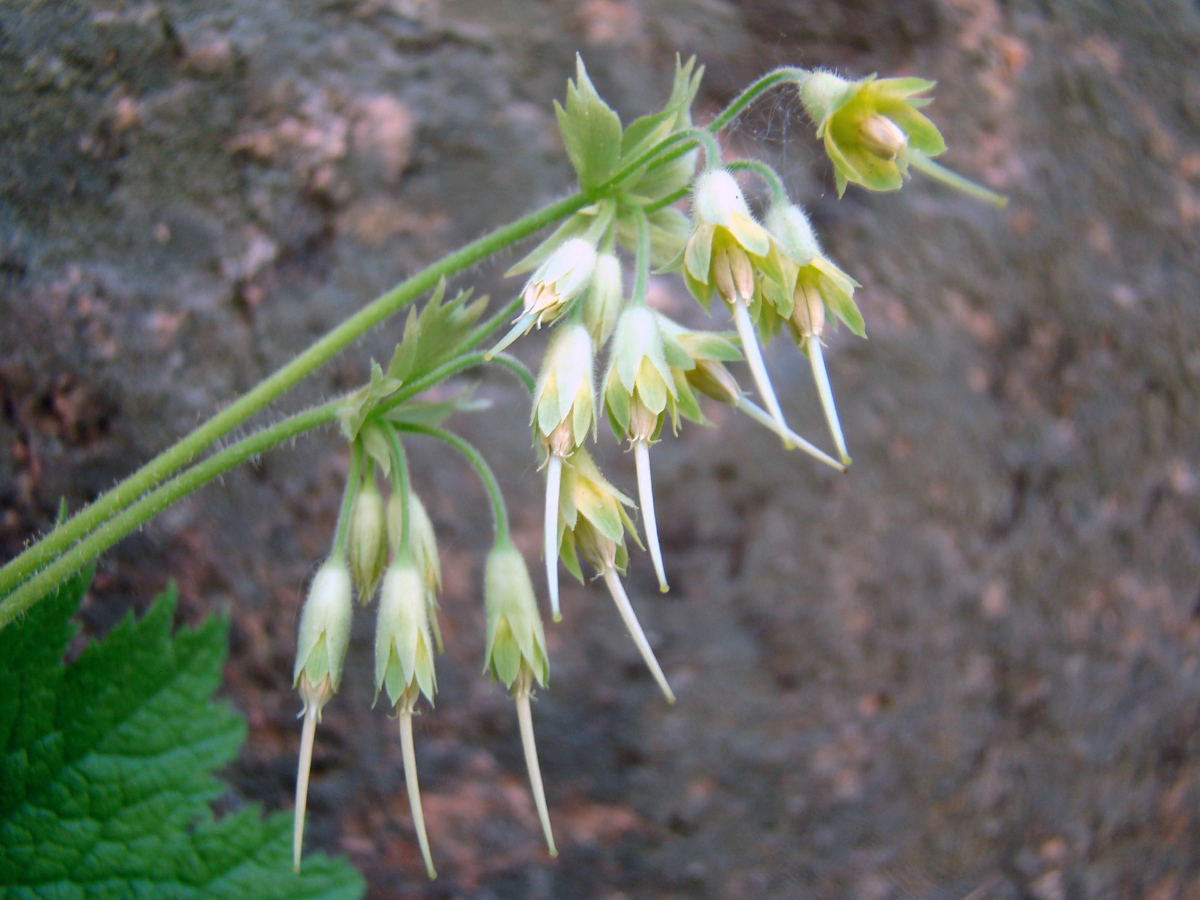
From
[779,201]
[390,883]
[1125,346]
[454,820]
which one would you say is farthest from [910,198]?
[390,883]

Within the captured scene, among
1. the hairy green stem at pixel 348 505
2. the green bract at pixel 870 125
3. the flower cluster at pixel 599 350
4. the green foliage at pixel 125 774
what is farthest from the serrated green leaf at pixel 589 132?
the green foliage at pixel 125 774

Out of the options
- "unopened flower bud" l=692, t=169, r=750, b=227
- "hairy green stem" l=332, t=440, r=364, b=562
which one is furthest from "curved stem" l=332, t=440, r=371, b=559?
"unopened flower bud" l=692, t=169, r=750, b=227

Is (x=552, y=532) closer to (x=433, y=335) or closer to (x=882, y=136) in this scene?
(x=433, y=335)

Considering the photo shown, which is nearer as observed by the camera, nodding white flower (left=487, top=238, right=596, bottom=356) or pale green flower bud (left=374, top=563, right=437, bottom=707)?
nodding white flower (left=487, top=238, right=596, bottom=356)

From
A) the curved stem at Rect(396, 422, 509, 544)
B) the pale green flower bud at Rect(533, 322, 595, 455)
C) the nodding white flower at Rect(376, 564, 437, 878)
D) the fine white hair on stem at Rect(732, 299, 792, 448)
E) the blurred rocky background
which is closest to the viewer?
the fine white hair on stem at Rect(732, 299, 792, 448)

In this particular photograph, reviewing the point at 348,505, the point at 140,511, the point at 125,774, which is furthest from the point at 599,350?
the point at 125,774

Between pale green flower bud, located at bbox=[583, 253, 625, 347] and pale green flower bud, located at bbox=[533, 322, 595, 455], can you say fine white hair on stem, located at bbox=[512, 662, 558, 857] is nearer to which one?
pale green flower bud, located at bbox=[533, 322, 595, 455]
